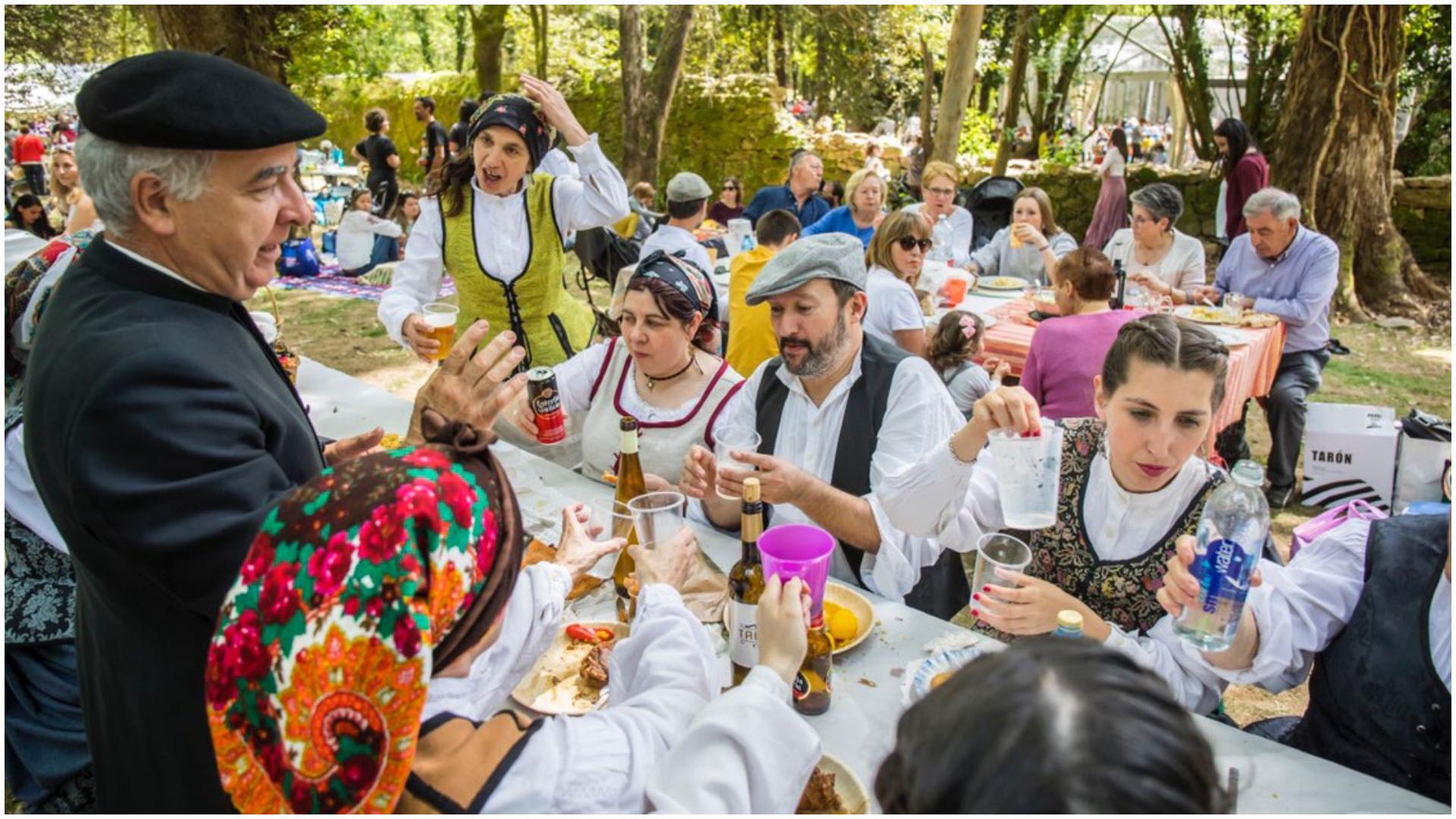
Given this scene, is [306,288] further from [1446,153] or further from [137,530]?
[1446,153]

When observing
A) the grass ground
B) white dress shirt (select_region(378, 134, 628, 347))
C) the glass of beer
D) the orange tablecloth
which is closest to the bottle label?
the glass of beer

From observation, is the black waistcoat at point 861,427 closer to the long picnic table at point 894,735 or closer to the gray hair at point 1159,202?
the long picnic table at point 894,735

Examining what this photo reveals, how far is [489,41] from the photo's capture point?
15859 mm

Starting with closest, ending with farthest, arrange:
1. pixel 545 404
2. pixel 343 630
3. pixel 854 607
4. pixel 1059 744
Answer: pixel 1059 744
pixel 343 630
pixel 854 607
pixel 545 404

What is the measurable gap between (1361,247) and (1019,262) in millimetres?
4704

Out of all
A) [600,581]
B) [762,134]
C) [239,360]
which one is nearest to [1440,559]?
[600,581]

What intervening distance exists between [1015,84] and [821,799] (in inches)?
601

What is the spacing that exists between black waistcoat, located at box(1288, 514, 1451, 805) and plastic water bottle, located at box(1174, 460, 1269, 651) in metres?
0.31

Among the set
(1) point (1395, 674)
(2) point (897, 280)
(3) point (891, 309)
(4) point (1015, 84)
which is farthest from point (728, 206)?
(1) point (1395, 674)

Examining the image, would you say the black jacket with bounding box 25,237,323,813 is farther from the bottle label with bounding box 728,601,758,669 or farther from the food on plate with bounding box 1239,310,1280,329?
the food on plate with bounding box 1239,310,1280,329

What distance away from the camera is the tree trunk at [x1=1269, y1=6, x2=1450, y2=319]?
8.23 m

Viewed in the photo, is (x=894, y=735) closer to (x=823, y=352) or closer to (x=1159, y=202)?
(x=823, y=352)

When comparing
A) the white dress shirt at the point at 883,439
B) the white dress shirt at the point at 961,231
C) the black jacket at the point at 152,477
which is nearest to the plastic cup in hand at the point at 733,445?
the white dress shirt at the point at 883,439

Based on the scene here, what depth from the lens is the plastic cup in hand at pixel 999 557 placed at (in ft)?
6.07
